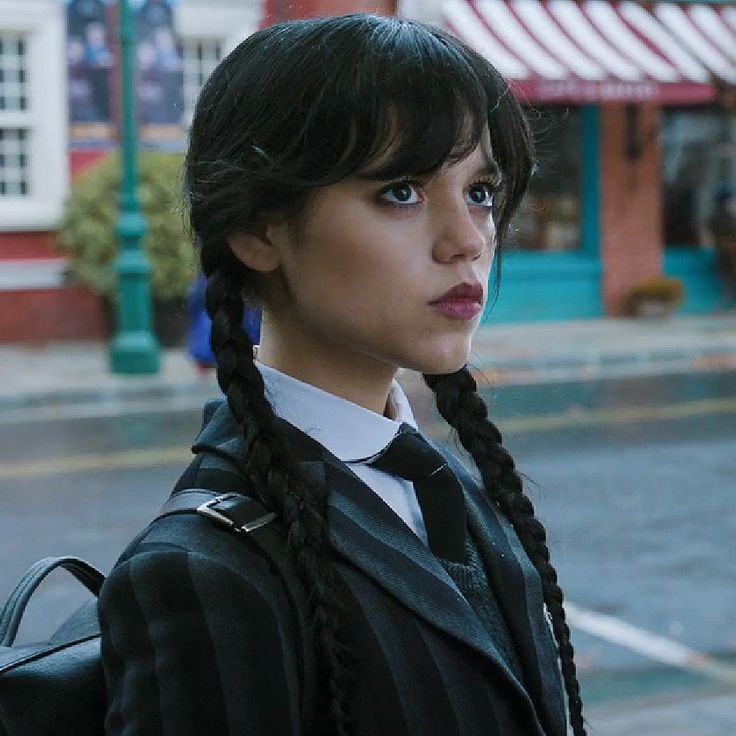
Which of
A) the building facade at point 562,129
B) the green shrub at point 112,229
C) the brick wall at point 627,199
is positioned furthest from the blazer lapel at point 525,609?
the brick wall at point 627,199

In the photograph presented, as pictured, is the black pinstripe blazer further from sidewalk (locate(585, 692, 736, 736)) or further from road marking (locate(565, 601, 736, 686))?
road marking (locate(565, 601, 736, 686))

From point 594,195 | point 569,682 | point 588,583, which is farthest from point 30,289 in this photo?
point 569,682

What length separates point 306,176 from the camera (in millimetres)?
1409

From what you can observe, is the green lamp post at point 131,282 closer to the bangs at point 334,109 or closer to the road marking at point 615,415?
the road marking at point 615,415

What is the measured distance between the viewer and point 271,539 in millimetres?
1346

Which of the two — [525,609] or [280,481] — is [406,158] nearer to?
[280,481]

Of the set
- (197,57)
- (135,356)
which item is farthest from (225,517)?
(197,57)

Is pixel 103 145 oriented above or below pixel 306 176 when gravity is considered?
below

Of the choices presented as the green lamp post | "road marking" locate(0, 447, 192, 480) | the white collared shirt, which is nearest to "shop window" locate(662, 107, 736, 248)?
the green lamp post

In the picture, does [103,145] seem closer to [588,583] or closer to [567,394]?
[567,394]

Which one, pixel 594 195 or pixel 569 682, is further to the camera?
pixel 594 195

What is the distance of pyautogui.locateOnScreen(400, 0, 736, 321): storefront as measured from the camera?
55.4ft

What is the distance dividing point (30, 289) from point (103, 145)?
1939 millimetres

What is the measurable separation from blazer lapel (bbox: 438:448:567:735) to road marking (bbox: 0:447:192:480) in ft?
25.3
